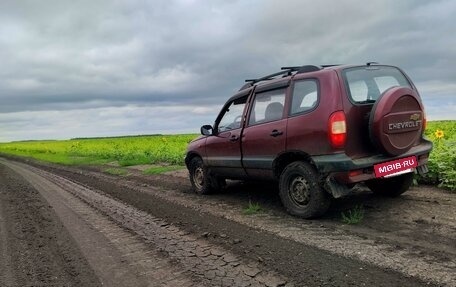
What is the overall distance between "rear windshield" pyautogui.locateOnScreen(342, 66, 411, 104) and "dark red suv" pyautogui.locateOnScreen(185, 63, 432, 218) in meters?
0.01

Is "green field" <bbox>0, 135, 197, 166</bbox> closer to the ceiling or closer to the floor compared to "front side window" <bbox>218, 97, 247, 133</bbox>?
closer to the floor

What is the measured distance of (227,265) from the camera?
4.43 meters

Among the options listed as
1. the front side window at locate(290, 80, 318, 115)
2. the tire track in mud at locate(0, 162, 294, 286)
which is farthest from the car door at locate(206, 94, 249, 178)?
the tire track in mud at locate(0, 162, 294, 286)

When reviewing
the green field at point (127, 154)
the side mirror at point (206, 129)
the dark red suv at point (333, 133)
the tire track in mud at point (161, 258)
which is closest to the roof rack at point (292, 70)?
the dark red suv at point (333, 133)

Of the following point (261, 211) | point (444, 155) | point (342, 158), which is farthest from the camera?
point (444, 155)

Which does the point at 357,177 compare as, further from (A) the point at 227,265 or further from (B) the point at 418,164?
(A) the point at 227,265

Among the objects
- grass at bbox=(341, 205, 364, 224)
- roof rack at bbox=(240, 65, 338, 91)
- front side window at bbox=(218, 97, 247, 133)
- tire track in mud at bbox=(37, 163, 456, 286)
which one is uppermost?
roof rack at bbox=(240, 65, 338, 91)

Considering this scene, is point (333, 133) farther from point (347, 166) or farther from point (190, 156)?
point (190, 156)

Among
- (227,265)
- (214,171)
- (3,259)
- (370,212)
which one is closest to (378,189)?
(370,212)

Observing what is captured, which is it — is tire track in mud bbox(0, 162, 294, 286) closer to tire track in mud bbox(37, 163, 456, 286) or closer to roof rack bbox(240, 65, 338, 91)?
tire track in mud bbox(37, 163, 456, 286)

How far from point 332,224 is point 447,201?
76.7 inches

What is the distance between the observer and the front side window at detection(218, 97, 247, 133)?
7.47 meters

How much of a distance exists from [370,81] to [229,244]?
9.61 feet

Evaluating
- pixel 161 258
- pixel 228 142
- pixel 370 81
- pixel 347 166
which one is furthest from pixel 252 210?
pixel 370 81
